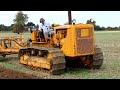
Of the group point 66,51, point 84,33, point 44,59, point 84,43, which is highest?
point 84,33

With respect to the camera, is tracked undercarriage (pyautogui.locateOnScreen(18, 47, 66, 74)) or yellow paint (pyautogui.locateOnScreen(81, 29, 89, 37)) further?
yellow paint (pyautogui.locateOnScreen(81, 29, 89, 37))

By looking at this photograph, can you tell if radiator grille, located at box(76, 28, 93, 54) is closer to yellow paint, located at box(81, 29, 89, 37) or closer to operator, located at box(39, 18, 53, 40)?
yellow paint, located at box(81, 29, 89, 37)

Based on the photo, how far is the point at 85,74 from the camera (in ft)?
36.3

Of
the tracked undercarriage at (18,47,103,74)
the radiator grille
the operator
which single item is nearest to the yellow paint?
the radiator grille

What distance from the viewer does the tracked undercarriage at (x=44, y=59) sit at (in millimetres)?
10977

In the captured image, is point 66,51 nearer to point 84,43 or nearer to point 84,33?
point 84,43

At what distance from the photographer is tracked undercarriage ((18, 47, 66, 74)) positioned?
36.0 feet

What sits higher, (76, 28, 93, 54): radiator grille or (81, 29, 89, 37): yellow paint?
(81, 29, 89, 37): yellow paint

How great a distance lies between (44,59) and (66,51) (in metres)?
0.95

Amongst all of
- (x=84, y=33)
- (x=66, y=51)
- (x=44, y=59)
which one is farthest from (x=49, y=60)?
(x=84, y=33)

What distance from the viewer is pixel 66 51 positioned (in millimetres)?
11383

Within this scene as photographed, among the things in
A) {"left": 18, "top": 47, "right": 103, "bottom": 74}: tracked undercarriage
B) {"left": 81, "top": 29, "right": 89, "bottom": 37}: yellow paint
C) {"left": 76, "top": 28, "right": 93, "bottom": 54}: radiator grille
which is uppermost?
{"left": 81, "top": 29, "right": 89, "bottom": 37}: yellow paint
